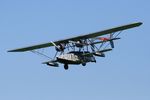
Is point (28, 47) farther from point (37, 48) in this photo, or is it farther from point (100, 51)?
point (100, 51)

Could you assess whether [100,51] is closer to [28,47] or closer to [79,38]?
[79,38]

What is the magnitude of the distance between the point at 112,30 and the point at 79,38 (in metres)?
4.20

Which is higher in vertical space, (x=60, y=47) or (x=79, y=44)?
(x=79, y=44)

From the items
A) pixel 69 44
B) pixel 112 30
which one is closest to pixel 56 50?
pixel 69 44

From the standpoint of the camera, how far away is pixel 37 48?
86250 millimetres

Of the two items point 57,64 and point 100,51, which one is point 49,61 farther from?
point 100,51

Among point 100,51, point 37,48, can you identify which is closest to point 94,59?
point 100,51

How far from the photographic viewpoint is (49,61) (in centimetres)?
7725

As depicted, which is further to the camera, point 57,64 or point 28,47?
point 28,47

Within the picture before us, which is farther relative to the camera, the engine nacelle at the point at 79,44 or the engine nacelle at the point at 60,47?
the engine nacelle at the point at 60,47

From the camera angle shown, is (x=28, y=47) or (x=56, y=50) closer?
(x=56, y=50)

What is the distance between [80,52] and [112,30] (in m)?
4.69

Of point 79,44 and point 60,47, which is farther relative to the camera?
point 60,47

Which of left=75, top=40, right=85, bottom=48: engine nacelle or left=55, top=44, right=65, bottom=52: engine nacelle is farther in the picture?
left=55, top=44, right=65, bottom=52: engine nacelle
